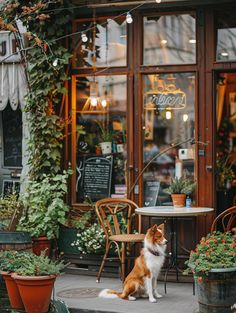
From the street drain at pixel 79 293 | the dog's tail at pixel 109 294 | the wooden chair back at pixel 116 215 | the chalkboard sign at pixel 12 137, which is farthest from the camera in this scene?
the chalkboard sign at pixel 12 137

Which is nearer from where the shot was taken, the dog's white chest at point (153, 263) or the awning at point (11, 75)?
the dog's white chest at point (153, 263)

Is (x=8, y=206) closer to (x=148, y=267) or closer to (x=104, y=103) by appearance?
(x=104, y=103)

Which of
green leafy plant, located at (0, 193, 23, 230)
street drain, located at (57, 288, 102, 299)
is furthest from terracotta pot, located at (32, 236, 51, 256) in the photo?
street drain, located at (57, 288, 102, 299)

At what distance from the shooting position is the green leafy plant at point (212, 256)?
7.86 meters

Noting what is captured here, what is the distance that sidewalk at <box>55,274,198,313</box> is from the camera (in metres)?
8.43

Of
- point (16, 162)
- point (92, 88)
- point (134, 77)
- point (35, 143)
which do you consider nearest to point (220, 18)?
point (134, 77)

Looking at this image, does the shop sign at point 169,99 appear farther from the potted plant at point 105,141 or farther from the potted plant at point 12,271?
the potted plant at point 12,271

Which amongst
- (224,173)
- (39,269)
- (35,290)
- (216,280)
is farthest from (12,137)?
(216,280)

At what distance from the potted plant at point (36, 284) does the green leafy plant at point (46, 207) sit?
2.45 m

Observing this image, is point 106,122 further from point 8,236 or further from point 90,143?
point 8,236

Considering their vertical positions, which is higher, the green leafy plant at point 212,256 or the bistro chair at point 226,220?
the bistro chair at point 226,220

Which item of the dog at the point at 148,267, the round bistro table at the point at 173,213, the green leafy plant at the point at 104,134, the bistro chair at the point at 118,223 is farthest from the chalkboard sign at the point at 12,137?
the dog at the point at 148,267

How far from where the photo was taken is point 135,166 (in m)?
10.6

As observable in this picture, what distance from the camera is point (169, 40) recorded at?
12.4 m
